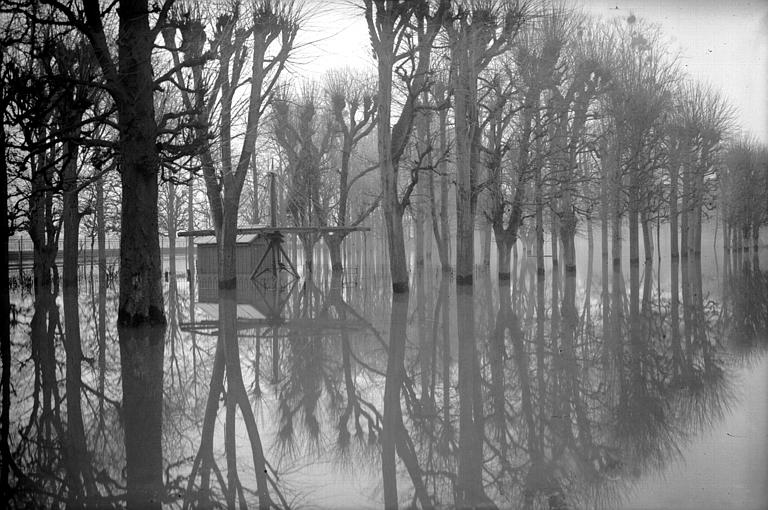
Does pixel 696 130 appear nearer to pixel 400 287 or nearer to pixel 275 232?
pixel 275 232

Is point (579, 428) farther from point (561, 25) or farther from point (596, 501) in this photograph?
point (561, 25)

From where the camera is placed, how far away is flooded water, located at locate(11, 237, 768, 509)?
3.85 m

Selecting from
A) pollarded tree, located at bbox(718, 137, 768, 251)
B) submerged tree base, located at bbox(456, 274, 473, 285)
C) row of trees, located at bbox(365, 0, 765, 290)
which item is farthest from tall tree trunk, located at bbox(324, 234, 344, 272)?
pollarded tree, located at bbox(718, 137, 768, 251)

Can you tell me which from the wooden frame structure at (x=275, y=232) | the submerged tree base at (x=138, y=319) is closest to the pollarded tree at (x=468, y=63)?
the wooden frame structure at (x=275, y=232)

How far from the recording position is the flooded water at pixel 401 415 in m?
3.85

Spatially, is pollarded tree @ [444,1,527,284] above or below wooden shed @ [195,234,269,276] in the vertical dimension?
above

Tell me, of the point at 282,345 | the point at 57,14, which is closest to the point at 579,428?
the point at 282,345

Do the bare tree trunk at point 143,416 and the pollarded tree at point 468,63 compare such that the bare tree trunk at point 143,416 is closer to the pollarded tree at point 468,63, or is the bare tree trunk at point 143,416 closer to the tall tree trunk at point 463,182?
the tall tree trunk at point 463,182

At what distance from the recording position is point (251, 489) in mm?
3906

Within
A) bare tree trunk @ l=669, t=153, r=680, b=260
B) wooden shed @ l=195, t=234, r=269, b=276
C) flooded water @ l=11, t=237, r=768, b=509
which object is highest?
bare tree trunk @ l=669, t=153, r=680, b=260

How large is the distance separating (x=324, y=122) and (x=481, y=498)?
1283 inches

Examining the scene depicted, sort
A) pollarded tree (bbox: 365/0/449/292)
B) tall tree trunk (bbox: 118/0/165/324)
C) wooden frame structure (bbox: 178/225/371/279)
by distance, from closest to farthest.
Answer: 1. tall tree trunk (bbox: 118/0/165/324)
2. pollarded tree (bbox: 365/0/449/292)
3. wooden frame structure (bbox: 178/225/371/279)

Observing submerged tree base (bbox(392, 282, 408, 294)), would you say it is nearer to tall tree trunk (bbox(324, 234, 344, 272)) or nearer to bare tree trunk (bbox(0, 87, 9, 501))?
bare tree trunk (bbox(0, 87, 9, 501))

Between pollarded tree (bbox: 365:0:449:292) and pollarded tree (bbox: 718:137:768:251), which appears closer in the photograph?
pollarded tree (bbox: 365:0:449:292)
